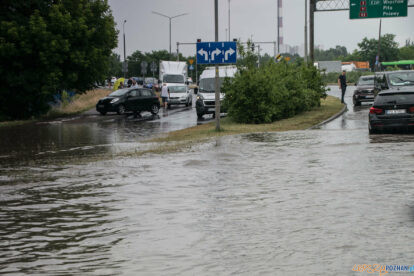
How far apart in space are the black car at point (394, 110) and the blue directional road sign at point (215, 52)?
5588 mm

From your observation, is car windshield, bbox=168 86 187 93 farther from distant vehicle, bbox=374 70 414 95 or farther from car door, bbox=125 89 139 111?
distant vehicle, bbox=374 70 414 95

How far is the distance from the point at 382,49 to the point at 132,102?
116m

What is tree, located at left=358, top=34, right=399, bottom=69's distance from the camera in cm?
14700

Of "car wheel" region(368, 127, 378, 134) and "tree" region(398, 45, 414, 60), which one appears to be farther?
"tree" region(398, 45, 414, 60)

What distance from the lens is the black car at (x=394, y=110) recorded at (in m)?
19.3

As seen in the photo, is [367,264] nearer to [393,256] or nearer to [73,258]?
[393,256]

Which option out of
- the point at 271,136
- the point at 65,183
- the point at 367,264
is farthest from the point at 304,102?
the point at 367,264

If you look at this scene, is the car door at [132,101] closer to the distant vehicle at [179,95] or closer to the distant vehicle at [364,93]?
the distant vehicle at [179,95]

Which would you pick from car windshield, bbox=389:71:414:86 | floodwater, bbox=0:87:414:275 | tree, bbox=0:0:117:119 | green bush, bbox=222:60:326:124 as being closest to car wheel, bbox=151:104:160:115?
tree, bbox=0:0:117:119

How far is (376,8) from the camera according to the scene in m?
42.5

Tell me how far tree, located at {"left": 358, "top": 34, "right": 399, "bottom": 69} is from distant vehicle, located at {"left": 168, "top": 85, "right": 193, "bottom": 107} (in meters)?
105

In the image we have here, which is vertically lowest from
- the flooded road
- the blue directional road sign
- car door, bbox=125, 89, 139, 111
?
the flooded road

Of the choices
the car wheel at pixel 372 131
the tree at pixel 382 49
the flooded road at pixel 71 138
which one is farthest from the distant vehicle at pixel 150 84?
the tree at pixel 382 49

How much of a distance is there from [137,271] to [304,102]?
2515cm
